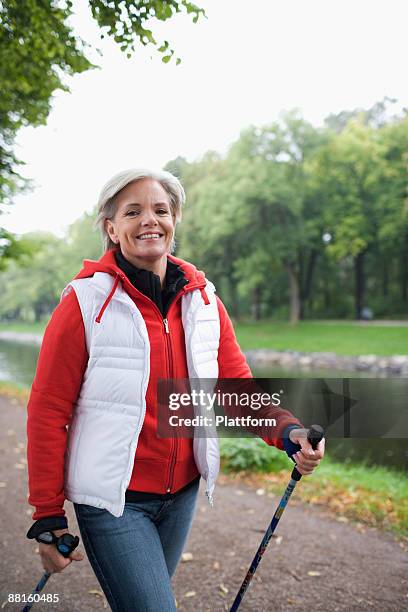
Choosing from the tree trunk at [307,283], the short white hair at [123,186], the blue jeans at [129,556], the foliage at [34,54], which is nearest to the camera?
the blue jeans at [129,556]

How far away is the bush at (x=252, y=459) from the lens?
6422 mm

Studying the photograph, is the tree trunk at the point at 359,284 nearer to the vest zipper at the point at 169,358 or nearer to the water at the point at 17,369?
the water at the point at 17,369

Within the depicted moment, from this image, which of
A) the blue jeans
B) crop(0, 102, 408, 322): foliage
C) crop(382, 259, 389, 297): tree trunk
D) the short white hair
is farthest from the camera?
crop(382, 259, 389, 297): tree trunk

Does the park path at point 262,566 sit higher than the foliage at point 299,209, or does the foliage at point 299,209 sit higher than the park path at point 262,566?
the foliage at point 299,209

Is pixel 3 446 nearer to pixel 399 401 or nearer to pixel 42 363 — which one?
pixel 42 363

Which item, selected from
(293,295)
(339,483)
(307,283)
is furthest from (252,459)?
(307,283)

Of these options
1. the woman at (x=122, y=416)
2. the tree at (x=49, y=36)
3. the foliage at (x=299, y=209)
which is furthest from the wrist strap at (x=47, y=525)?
the foliage at (x=299, y=209)

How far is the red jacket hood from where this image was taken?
193 centimetres

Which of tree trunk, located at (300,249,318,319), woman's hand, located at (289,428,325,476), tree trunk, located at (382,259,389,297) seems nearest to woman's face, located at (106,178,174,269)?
woman's hand, located at (289,428,325,476)

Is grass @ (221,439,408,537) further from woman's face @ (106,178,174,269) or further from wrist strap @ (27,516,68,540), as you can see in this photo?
woman's face @ (106,178,174,269)

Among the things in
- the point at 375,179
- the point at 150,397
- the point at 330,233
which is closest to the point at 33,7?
the point at 150,397

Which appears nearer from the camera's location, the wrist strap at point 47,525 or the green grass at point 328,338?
the wrist strap at point 47,525

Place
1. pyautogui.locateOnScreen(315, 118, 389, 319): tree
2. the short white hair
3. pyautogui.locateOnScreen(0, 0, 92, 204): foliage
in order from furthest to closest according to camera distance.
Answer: pyautogui.locateOnScreen(315, 118, 389, 319): tree
pyautogui.locateOnScreen(0, 0, 92, 204): foliage
the short white hair

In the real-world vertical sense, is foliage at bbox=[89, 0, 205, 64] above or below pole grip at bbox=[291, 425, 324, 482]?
above
